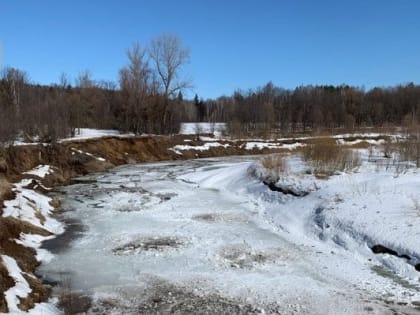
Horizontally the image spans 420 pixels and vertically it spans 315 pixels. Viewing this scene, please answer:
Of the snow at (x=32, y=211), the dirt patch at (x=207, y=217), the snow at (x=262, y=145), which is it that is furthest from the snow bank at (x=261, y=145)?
the snow at (x=32, y=211)

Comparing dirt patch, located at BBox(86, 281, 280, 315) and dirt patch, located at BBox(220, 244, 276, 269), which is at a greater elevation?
dirt patch, located at BBox(220, 244, 276, 269)

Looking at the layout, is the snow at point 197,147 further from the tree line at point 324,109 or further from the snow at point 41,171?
the tree line at point 324,109

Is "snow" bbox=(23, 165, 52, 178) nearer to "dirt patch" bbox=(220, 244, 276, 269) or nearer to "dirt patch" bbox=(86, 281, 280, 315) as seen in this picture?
"dirt patch" bbox=(220, 244, 276, 269)

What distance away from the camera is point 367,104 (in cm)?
7581

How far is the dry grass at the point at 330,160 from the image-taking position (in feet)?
44.1

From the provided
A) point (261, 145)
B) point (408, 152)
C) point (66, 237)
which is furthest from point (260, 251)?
point (261, 145)

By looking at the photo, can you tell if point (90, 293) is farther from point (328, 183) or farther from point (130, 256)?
point (328, 183)

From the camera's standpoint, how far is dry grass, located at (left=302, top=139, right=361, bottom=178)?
13.4 m

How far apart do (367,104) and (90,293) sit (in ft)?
252

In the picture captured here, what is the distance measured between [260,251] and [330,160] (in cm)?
602

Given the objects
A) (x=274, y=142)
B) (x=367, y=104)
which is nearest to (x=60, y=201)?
(x=274, y=142)

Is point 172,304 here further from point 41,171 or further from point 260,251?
point 41,171

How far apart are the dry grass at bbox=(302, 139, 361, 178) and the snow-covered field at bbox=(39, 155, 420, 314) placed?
558mm

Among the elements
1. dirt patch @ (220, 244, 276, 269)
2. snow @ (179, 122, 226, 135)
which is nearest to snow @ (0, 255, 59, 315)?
dirt patch @ (220, 244, 276, 269)
